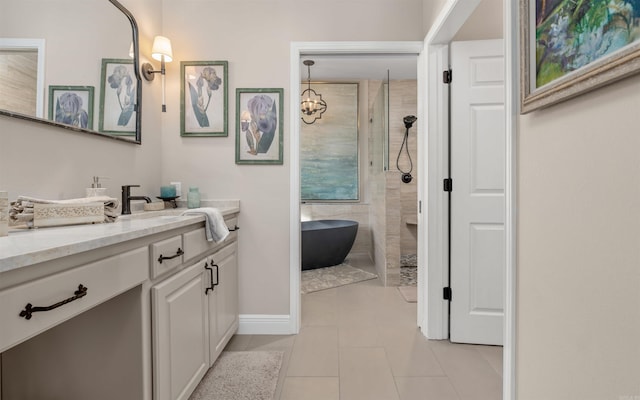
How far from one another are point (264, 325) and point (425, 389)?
1218 millimetres

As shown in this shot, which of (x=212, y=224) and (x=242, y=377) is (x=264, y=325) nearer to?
(x=242, y=377)

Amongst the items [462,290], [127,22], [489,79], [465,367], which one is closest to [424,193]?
[462,290]

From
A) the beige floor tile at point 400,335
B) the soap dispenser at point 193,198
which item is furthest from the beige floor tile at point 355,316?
the soap dispenser at point 193,198

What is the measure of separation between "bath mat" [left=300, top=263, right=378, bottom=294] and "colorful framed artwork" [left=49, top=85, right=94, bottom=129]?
246 cm

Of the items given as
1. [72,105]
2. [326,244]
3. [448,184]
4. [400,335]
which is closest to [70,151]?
[72,105]

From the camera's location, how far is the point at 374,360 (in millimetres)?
2074

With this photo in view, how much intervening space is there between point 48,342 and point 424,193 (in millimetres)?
2193

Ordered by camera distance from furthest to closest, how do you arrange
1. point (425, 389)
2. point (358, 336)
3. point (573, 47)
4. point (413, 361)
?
point (358, 336)
point (413, 361)
point (425, 389)
point (573, 47)

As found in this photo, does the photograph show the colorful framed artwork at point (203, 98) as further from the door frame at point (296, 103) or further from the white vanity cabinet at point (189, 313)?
the white vanity cabinet at point (189, 313)

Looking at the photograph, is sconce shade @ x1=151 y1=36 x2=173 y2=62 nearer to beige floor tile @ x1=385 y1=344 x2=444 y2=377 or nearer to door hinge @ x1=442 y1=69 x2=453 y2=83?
door hinge @ x1=442 y1=69 x2=453 y2=83

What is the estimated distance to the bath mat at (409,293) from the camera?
3177 mm

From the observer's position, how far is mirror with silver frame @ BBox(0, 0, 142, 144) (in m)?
1.31

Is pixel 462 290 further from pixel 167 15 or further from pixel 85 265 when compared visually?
pixel 167 15

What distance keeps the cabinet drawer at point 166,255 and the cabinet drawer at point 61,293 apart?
0.10 m
